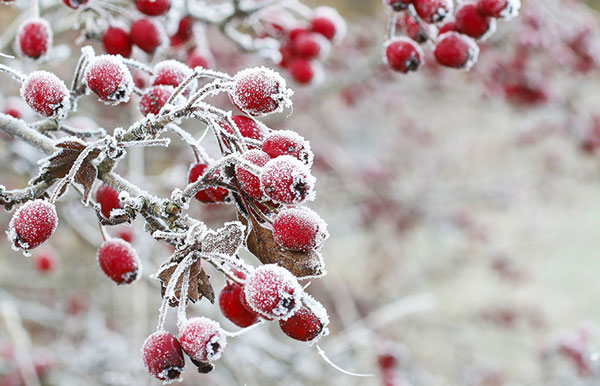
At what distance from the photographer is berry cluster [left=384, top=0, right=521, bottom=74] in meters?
1.20

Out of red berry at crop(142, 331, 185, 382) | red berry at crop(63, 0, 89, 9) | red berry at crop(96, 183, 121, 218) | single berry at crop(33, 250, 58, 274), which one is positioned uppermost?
red berry at crop(63, 0, 89, 9)

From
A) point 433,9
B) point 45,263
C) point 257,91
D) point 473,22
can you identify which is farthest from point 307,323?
point 45,263

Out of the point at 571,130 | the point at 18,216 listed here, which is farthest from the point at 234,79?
the point at 571,130

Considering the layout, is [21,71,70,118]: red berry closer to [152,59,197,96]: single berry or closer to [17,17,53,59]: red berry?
[152,59,197,96]: single berry

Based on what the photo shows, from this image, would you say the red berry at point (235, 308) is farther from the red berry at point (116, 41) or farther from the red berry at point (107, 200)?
the red berry at point (116, 41)

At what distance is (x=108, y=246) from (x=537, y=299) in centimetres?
634

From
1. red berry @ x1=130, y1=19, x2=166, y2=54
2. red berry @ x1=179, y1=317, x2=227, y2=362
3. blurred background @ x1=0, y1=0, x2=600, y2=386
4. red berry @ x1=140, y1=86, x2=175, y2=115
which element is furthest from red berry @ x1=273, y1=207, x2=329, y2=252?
red berry @ x1=130, y1=19, x2=166, y2=54

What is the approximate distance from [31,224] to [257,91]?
0.35 metres

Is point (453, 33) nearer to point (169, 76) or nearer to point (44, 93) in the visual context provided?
point (169, 76)

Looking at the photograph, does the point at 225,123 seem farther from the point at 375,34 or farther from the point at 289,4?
the point at 375,34

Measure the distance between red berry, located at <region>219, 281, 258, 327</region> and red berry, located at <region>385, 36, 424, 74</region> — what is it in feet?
2.05

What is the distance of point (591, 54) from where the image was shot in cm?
326

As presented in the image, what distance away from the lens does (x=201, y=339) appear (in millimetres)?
761

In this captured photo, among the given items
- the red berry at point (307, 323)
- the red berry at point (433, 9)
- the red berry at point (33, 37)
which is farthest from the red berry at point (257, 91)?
the red berry at point (33, 37)
